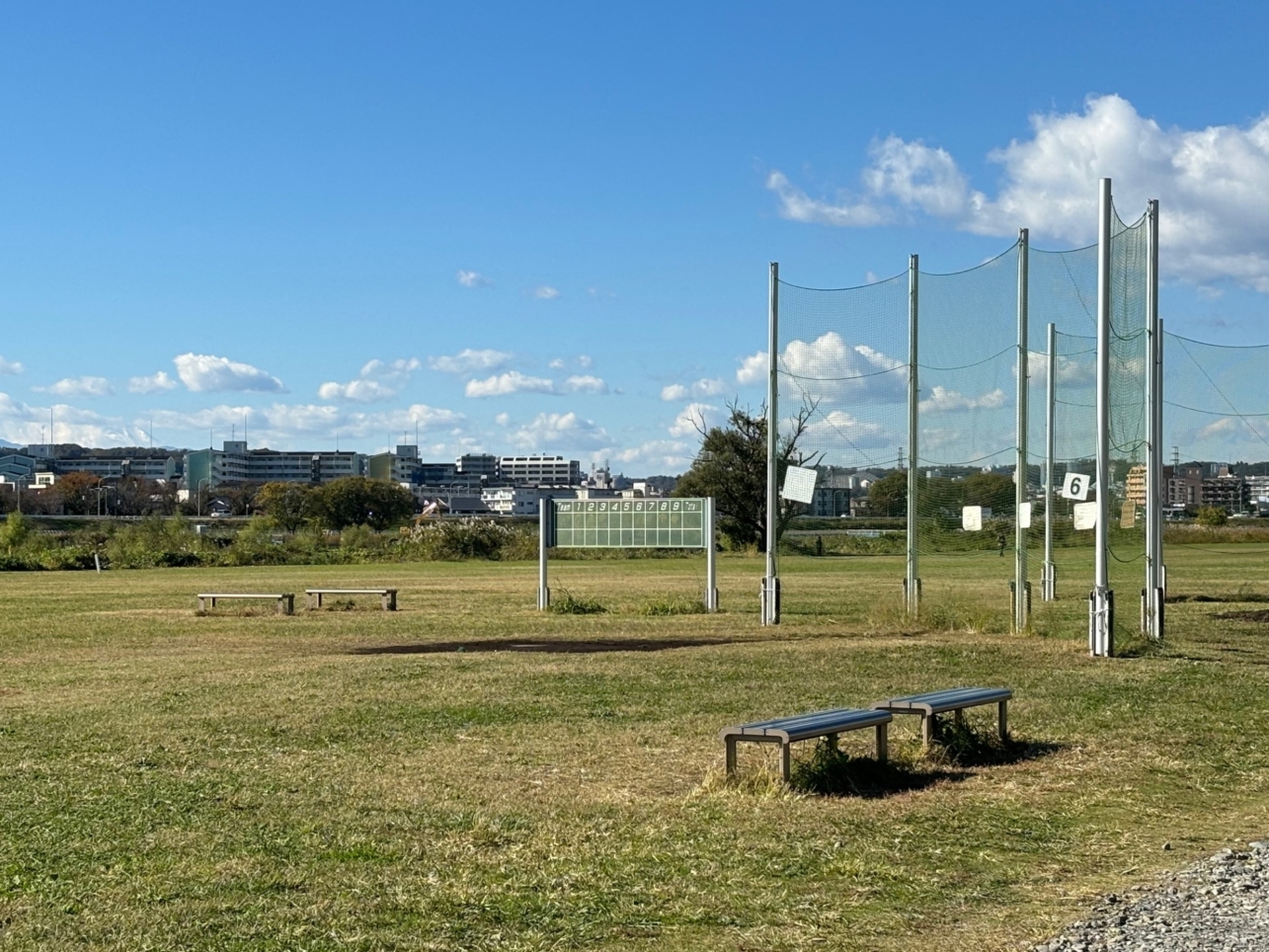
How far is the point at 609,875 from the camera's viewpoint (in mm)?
7395

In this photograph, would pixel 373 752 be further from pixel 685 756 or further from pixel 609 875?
pixel 609 875

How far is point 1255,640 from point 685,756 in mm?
12846

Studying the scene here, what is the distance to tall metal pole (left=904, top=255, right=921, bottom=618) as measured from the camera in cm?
2378

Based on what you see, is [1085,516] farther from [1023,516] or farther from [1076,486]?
[1023,516]

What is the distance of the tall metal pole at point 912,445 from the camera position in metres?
23.8

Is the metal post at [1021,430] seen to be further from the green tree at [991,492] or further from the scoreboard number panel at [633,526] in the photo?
the scoreboard number panel at [633,526]

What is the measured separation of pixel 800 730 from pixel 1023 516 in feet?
46.0

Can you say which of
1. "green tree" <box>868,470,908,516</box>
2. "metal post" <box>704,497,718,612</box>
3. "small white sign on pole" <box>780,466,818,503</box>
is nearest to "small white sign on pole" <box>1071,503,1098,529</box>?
"green tree" <box>868,470,908,516</box>

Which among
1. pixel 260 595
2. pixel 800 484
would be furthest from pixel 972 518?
pixel 260 595

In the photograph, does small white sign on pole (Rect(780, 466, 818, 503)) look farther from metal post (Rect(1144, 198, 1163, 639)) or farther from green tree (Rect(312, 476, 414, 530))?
green tree (Rect(312, 476, 414, 530))

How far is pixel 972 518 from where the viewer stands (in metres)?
23.4

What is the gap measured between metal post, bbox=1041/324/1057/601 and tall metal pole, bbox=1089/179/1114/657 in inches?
122

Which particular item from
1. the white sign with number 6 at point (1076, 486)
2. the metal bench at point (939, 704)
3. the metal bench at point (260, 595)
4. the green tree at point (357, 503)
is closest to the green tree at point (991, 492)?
the white sign with number 6 at point (1076, 486)

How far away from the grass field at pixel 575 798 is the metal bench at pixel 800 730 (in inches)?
9.2
